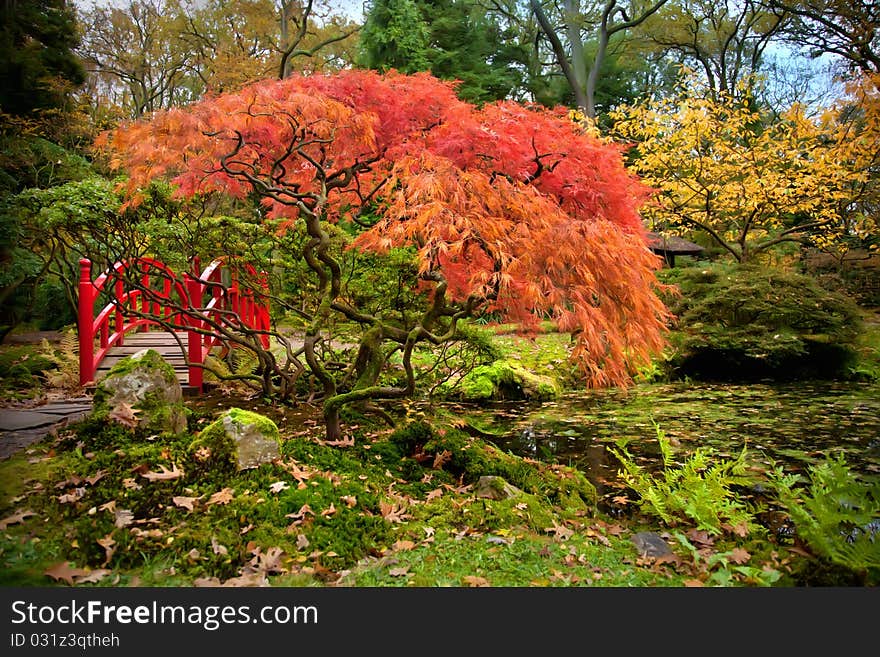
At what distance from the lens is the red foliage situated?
2836 millimetres

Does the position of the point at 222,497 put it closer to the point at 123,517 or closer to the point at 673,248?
the point at 123,517

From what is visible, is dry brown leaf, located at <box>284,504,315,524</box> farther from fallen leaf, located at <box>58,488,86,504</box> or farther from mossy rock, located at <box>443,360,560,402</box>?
mossy rock, located at <box>443,360,560,402</box>

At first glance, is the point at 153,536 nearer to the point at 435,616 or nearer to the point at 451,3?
the point at 435,616

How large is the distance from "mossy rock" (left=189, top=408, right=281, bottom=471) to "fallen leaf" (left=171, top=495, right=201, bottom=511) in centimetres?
30

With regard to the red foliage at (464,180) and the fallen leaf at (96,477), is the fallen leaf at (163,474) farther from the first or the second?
the red foliage at (464,180)

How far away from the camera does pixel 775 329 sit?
20.7 ft

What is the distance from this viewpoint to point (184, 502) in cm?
209

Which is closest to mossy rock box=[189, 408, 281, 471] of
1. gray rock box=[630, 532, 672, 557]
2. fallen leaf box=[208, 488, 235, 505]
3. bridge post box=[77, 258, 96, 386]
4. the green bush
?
fallen leaf box=[208, 488, 235, 505]

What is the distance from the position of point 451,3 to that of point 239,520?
1218cm

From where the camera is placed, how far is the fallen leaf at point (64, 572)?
1.61 metres

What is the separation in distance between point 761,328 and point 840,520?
4775 millimetres

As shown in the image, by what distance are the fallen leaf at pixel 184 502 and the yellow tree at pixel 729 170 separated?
6.84 metres

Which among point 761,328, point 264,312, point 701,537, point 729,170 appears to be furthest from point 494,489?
point 729,170

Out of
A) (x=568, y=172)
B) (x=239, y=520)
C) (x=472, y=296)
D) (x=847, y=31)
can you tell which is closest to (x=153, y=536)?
(x=239, y=520)
